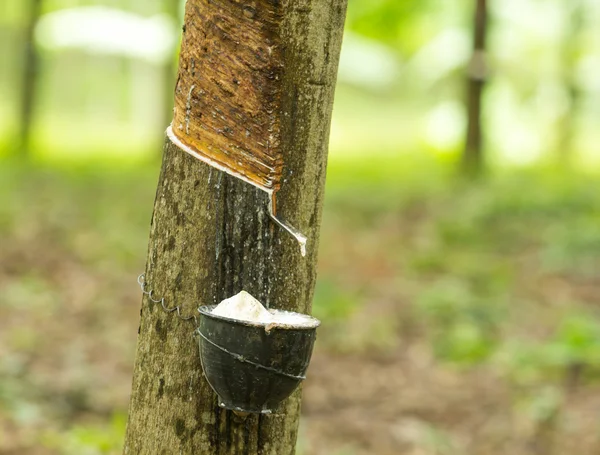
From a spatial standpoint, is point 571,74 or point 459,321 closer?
point 459,321

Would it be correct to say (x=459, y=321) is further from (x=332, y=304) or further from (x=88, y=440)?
(x=88, y=440)

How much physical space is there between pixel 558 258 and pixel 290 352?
6953mm

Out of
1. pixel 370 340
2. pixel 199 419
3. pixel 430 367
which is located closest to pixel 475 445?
pixel 430 367

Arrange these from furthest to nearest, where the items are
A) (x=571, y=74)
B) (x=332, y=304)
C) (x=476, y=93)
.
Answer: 1. (x=571, y=74)
2. (x=476, y=93)
3. (x=332, y=304)

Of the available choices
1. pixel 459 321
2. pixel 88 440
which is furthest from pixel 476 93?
pixel 88 440

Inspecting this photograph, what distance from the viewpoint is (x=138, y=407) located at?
2.18 meters

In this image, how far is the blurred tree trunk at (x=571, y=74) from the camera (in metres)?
17.3

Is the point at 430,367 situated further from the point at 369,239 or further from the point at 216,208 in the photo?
the point at 216,208

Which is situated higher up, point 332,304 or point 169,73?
point 169,73

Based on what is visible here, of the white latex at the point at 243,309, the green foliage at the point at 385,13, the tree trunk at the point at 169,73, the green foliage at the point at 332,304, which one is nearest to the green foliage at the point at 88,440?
the green foliage at the point at 332,304

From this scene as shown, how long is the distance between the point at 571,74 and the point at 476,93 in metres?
6.35

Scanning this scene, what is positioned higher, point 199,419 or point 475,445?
point 199,419

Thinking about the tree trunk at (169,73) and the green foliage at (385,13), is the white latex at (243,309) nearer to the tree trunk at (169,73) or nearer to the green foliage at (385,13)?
the tree trunk at (169,73)

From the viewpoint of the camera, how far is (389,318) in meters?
6.97
